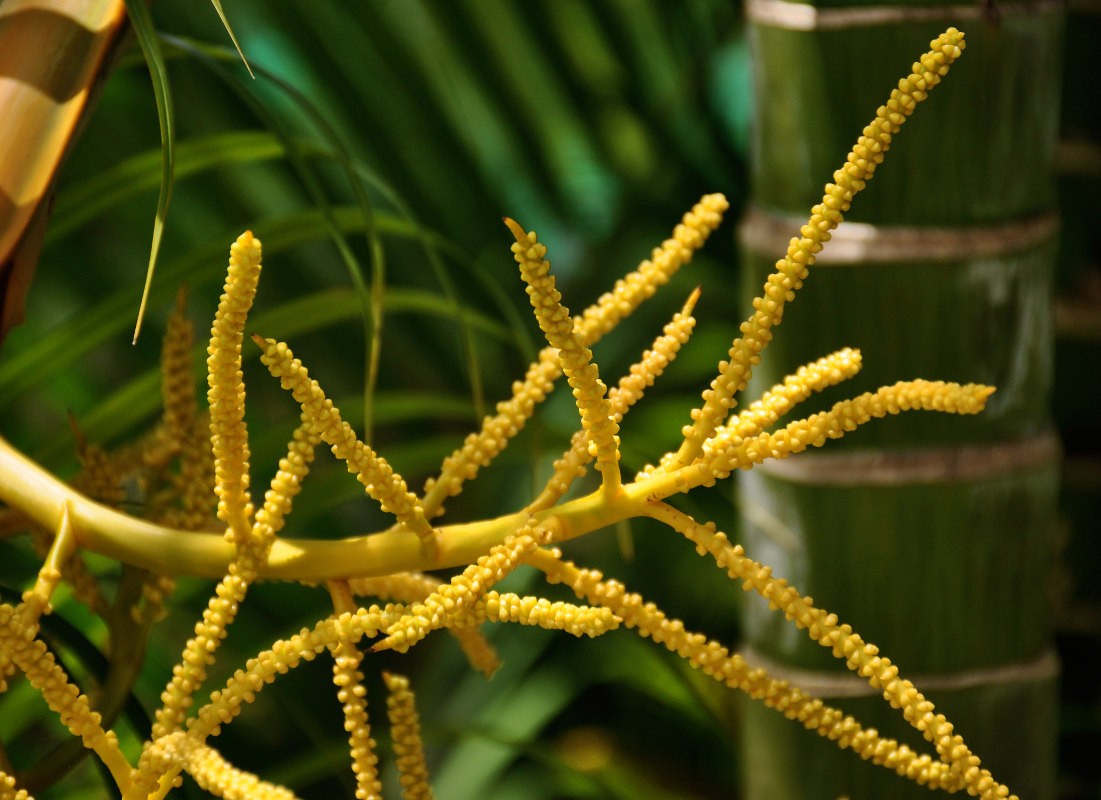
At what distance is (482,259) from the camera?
827 mm

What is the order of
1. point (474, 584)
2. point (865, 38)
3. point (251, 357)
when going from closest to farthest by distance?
point (474, 584)
point (865, 38)
point (251, 357)

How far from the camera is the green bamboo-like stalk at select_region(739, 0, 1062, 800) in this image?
1.34 feet

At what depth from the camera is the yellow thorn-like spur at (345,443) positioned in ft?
0.75

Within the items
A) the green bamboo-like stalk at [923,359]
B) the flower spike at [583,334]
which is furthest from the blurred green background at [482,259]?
the flower spike at [583,334]

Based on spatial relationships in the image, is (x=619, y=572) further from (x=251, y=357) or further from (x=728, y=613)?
(x=251, y=357)

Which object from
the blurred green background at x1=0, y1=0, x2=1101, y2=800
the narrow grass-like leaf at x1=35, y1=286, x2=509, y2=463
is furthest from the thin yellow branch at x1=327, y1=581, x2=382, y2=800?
the blurred green background at x1=0, y1=0, x2=1101, y2=800

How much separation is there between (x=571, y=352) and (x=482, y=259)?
1.98 ft

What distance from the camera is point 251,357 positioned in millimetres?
721

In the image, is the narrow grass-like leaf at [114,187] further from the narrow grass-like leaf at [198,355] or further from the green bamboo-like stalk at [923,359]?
the green bamboo-like stalk at [923,359]

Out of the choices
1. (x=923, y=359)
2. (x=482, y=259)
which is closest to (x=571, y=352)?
(x=923, y=359)

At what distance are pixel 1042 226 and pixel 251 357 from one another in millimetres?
489

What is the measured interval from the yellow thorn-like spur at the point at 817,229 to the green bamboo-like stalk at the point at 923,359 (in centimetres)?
17

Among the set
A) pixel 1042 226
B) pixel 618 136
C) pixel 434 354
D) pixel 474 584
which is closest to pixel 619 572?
pixel 434 354

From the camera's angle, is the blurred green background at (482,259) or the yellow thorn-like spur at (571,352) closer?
the yellow thorn-like spur at (571,352)
